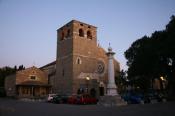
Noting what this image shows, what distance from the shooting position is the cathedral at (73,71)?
155 feet

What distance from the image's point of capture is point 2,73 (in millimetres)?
82125

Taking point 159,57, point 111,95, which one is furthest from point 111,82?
point 159,57

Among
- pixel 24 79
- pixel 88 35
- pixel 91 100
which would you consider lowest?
pixel 91 100

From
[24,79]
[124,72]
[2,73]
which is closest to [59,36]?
[24,79]

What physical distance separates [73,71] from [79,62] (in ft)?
8.98

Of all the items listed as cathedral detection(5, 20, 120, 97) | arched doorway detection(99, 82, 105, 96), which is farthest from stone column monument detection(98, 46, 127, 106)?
arched doorway detection(99, 82, 105, 96)

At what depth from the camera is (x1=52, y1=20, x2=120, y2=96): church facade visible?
47.0 meters

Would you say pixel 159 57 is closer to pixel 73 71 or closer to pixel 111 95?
pixel 111 95

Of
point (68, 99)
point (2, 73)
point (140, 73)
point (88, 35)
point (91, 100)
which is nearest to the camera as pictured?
point (91, 100)

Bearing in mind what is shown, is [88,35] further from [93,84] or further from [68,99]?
[68,99]

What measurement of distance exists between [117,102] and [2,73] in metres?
63.6

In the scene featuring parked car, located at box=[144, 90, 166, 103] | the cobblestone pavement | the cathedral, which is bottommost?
parked car, located at box=[144, 90, 166, 103]

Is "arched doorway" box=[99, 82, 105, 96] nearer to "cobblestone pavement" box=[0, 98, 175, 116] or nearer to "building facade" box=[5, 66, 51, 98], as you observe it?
"building facade" box=[5, 66, 51, 98]

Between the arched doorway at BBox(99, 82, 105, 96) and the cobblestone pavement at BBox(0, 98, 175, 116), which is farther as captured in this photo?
the arched doorway at BBox(99, 82, 105, 96)
